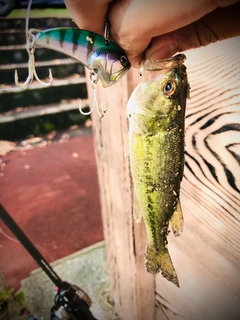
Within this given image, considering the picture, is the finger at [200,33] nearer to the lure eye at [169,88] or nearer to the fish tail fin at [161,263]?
the lure eye at [169,88]

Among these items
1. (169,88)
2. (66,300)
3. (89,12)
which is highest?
(89,12)

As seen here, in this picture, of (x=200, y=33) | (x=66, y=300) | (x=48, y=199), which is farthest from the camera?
(x=48, y=199)

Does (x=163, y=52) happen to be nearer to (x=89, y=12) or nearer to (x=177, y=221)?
(x=89, y=12)

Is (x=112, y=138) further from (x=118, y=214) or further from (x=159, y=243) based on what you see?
(x=159, y=243)

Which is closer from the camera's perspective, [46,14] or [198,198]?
[198,198]

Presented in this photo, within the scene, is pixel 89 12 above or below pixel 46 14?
above

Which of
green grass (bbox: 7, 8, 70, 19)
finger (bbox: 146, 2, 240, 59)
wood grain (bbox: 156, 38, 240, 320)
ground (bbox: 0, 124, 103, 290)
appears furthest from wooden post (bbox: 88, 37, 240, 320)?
green grass (bbox: 7, 8, 70, 19)

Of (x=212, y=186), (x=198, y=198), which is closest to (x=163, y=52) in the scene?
(x=212, y=186)

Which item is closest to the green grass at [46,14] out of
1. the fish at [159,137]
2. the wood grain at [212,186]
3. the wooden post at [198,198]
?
the wooden post at [198,198]
